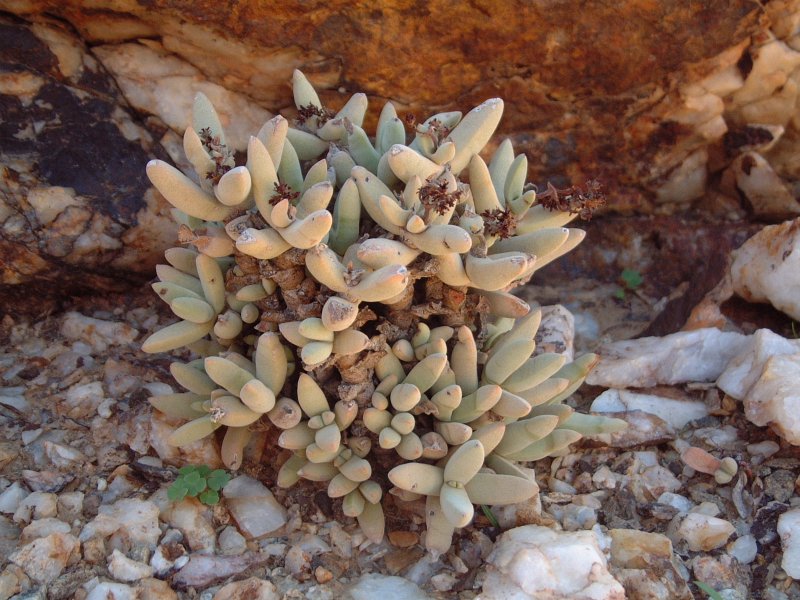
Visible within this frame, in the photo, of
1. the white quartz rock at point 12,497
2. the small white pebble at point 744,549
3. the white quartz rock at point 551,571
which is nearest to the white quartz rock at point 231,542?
the white quartz rock at point 12,497

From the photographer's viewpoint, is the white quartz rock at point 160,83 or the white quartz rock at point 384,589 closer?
the white quartz rock at point 384,589

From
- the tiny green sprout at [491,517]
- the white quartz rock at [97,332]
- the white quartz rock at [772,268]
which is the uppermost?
the white quartz rock at [772,268]

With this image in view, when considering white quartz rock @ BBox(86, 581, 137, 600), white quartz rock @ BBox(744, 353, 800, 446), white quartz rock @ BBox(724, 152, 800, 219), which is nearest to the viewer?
white quartz rock @ BBox(86, 581, 137, 600)

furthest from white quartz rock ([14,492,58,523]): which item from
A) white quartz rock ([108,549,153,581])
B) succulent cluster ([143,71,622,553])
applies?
succulent cluster ([143,71,622,553])

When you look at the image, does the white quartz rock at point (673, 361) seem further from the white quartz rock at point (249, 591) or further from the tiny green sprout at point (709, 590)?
the white quartz rock at point (249, 591)

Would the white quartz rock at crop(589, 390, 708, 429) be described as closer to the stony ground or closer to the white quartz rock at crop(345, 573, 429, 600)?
the stony ground

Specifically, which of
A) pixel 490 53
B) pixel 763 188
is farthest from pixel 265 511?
pixel 763 188
